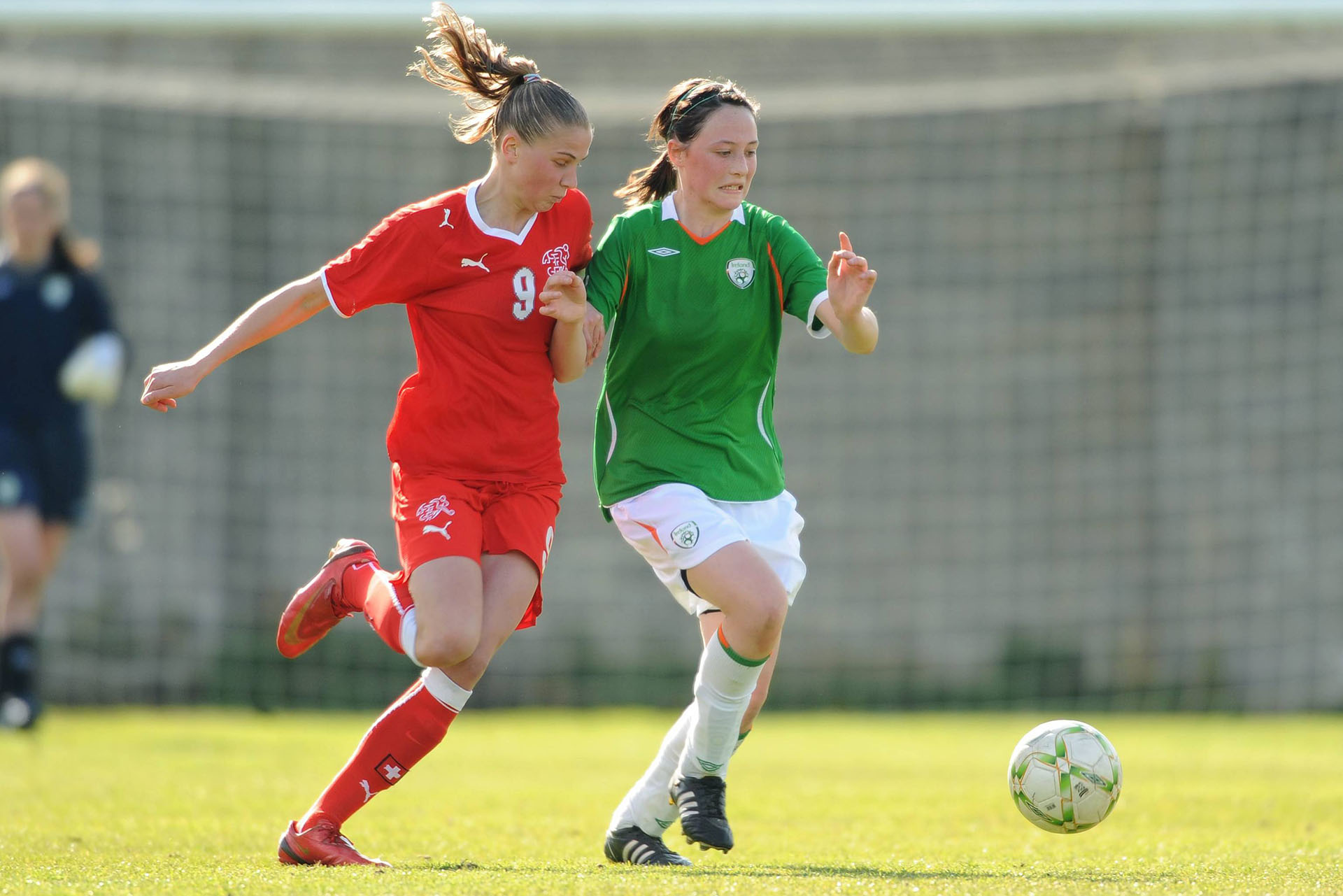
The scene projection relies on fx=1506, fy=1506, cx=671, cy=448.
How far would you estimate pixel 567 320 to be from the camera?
149 inches

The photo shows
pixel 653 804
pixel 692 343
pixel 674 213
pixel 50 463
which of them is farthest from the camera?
pixel 50 463

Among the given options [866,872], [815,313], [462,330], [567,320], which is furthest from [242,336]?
[866,872]

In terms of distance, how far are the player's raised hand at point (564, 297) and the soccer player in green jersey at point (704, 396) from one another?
12 cm

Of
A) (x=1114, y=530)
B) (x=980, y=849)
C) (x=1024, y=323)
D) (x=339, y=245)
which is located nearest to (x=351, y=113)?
(x=339, y=245)

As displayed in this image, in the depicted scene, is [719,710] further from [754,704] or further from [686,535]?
[686,535]

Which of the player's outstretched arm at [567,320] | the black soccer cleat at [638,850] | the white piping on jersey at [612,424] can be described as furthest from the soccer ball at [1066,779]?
the player's outstretched arm at [567,320]

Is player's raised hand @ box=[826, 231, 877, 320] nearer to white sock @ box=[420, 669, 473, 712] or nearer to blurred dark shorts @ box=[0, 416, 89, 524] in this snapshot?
white sock @ box=[420, 669, 473, 712]

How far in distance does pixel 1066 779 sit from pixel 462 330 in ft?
6.50

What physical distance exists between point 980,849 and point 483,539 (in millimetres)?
1571

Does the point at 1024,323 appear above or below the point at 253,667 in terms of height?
above

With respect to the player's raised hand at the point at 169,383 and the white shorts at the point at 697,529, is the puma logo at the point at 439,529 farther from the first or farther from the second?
the player's raised hand at the point at 169,383

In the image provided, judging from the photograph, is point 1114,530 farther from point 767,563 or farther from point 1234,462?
point 767,563

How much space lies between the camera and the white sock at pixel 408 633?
370 cm

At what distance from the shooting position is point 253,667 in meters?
10.5
